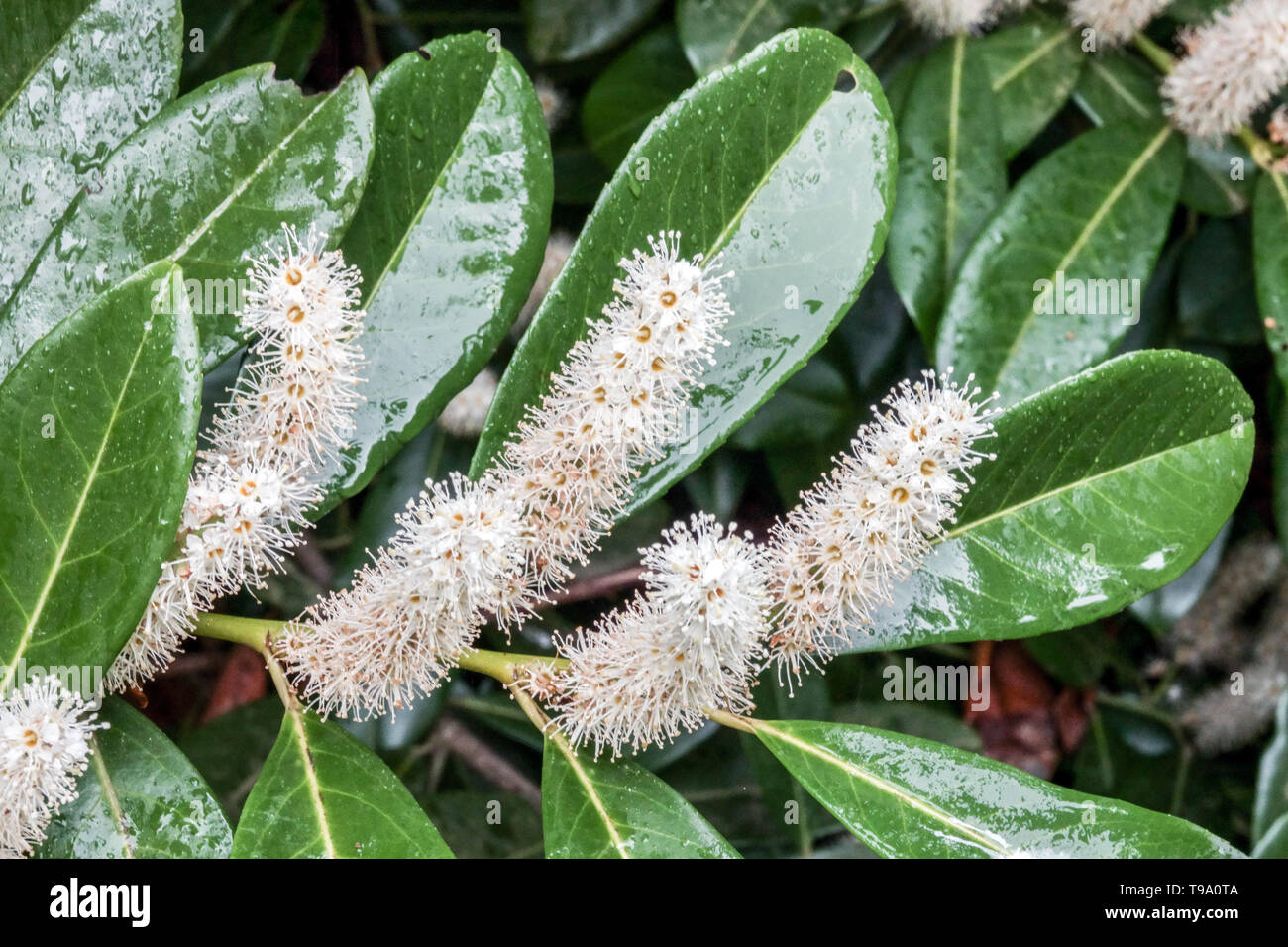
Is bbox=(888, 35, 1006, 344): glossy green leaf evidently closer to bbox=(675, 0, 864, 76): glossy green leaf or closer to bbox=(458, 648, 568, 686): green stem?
bbox=(675, 0, 864, 76): glossy green leaf

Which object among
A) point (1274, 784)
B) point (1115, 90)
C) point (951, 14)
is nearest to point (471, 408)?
point (951, 14)

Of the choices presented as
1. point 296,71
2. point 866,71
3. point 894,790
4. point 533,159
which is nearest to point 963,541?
point 894,790

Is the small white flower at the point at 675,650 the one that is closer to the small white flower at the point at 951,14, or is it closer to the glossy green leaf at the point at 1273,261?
the glossy green leaf at the point at 1273,261

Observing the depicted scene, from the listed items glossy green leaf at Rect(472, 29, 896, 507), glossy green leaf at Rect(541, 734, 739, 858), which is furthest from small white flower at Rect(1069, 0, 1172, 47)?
glossy green leaf at Rect(541, 734, 739, 858)

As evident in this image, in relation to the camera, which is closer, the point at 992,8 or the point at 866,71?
the point at 866,71

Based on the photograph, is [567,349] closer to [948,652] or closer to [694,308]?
[694,308]

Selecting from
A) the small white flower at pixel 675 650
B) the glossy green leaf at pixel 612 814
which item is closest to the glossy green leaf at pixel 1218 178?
the small white flower at pixel 675 650
